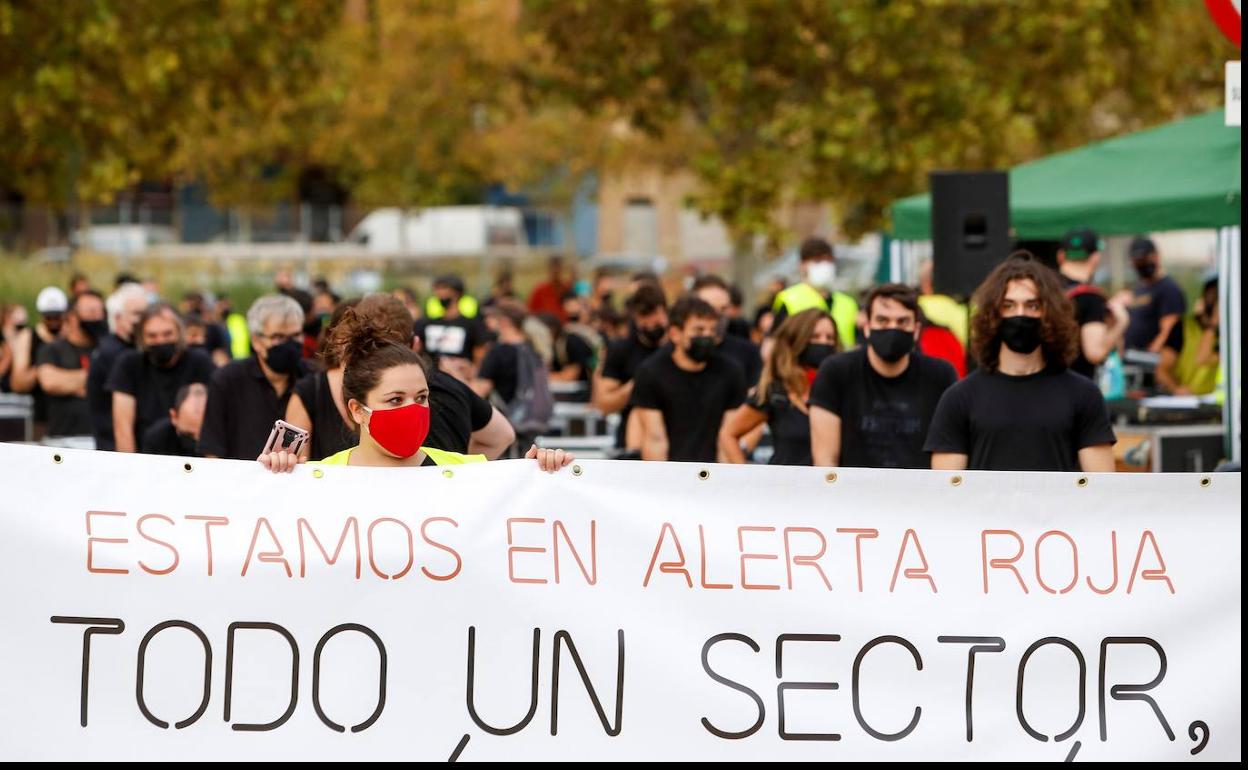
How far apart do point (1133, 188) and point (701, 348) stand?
5.60 meters

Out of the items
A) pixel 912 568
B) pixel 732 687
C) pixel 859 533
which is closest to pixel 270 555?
pixel 732 687

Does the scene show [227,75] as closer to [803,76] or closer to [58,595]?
[803,76]

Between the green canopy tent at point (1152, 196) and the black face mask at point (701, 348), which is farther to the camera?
the green canopy tent at point (1152, 196)

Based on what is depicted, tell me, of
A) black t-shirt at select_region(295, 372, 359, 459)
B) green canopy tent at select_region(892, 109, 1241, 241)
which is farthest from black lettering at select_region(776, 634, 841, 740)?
green canopy tent at select_region(892, 109, 1241, 241)

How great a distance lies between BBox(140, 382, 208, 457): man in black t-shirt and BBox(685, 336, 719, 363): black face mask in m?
2.18

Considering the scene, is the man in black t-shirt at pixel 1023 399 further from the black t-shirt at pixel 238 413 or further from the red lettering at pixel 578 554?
the black t-shirt at pixel 238 413

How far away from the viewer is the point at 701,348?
9539mm

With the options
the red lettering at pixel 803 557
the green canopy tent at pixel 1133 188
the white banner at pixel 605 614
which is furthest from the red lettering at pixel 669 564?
the green canopy tent at pixel 1133 188

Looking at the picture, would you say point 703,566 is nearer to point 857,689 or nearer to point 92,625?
point 857,689

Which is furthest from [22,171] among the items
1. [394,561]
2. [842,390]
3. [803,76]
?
[394,561]

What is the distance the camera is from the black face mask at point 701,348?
952cm

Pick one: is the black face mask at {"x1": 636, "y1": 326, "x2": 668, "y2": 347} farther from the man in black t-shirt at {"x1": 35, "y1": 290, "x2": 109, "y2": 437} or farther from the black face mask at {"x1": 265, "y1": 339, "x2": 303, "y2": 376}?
the man in black t-shirt at {"x1": 35, "y1": 290, "x2": 109, "y2": 437}

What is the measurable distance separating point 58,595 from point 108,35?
2194 centimetres

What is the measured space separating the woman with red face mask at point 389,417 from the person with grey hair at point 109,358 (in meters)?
4.96
